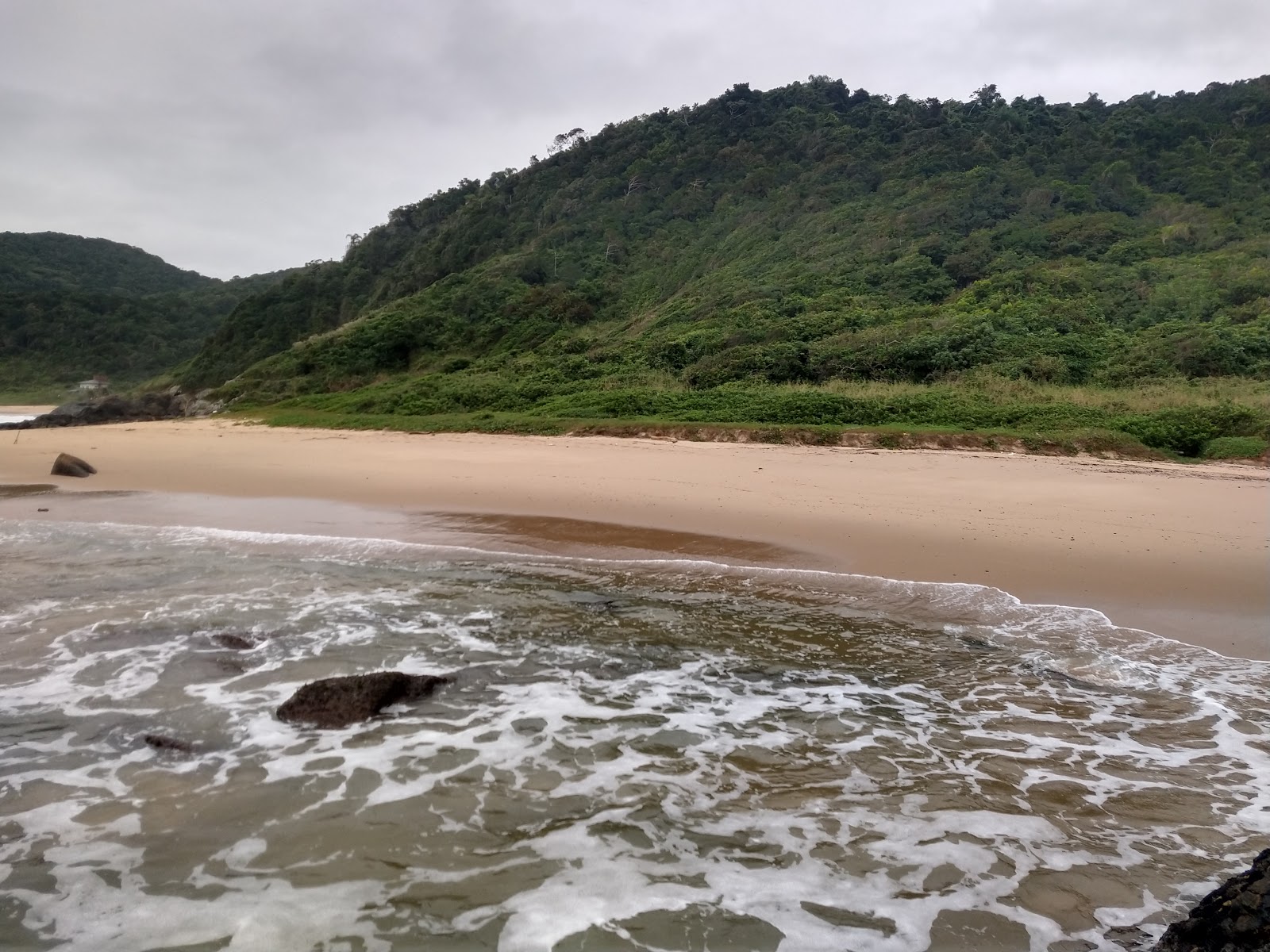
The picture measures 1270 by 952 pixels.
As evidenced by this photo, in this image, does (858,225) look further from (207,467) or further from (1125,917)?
(1125,917)

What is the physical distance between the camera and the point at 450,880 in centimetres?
357

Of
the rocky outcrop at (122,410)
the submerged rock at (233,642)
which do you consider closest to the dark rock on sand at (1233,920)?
the submerged rock at (233,642)

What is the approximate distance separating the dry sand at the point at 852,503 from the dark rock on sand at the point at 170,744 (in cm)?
535

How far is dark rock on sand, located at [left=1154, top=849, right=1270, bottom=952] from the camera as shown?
7.83ft

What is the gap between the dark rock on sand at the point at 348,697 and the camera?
519cm

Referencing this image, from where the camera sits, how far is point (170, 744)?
486 cm

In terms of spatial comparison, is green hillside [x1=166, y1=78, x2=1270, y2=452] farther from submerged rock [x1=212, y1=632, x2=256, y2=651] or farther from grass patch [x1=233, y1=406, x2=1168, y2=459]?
submerged rock [x1=212, y1=632, x2=256, y2=651]

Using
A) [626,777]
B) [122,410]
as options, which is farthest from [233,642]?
[122,410]

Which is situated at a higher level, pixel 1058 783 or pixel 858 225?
pixel 858 225

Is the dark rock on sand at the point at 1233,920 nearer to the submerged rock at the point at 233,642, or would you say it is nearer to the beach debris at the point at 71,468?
the submerged rock at the point at 233,642

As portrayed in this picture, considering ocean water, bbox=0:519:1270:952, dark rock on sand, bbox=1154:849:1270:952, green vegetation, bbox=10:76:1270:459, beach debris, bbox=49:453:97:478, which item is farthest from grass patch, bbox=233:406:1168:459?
dark rock on sand, bbox=1154:849:1270:952

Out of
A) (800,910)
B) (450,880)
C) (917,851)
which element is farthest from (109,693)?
(917,851)

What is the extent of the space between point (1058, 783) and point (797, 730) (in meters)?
1.45

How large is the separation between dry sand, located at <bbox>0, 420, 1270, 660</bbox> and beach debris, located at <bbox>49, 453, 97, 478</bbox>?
39 cm
